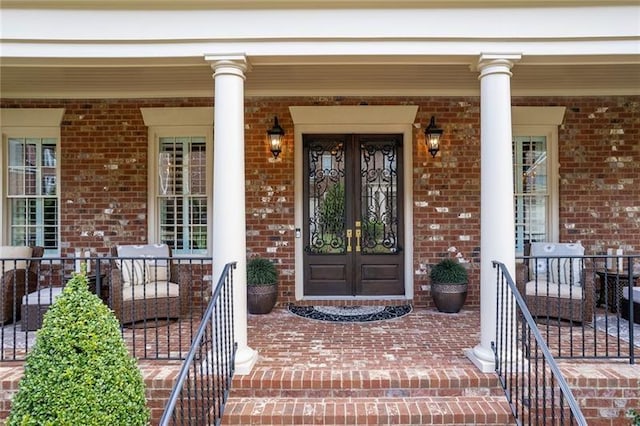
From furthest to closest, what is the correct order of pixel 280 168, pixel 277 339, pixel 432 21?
pixel 280 168
pixel 277 339
pixel 432 21

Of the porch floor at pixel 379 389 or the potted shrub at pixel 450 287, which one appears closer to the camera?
the porch floor at pixel 379 389

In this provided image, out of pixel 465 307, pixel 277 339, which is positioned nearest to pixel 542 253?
pixel 465 307

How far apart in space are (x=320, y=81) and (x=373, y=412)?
378cm

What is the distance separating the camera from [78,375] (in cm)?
245

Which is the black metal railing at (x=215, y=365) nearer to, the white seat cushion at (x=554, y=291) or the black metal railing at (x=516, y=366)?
the black metal railing at (x=516, y=366)

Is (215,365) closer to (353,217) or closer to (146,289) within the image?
(146,289)

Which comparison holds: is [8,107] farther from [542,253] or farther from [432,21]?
[542,253]

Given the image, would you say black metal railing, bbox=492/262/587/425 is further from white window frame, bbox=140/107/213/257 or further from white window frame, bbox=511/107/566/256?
white window frame, bbox=140/107/213/257

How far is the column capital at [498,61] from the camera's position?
3410mm

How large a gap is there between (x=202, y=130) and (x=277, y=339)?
9.94 feet

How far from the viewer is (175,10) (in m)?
3.46

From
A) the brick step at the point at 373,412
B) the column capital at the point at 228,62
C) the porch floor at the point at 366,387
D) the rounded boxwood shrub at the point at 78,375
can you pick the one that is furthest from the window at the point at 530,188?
the rounded boxwood shrub at the point at 78,375

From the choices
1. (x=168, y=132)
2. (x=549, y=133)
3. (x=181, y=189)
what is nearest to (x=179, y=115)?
(x=168, y=132)

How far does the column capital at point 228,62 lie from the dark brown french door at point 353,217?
2281 millimetres
